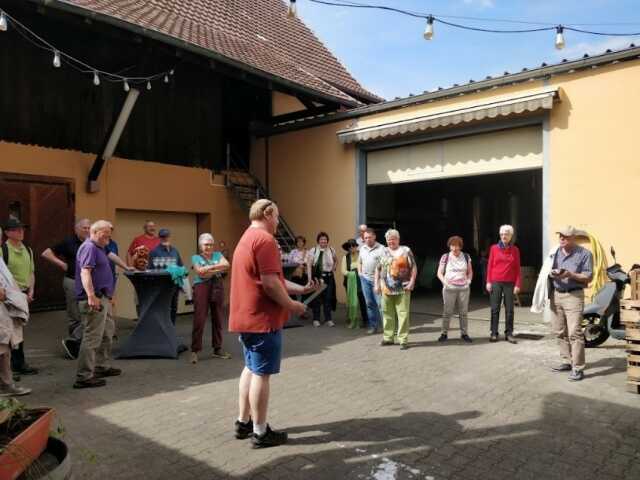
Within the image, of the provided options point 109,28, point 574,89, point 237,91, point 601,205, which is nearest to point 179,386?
point 109,28

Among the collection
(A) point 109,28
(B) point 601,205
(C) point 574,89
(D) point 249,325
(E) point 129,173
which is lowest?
(D) point 249,325

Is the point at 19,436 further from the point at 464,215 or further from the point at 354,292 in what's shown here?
the point at 464,215

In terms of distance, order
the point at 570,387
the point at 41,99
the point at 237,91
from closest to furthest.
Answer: the point at 570,387 < the point at 41,99 < the point at 237,91

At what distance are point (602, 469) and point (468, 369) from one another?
8.25 ft

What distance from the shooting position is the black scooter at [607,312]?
6383 mm

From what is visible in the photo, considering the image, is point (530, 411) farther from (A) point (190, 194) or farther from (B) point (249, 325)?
(A) point (190, 194)

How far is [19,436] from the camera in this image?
7.70ft

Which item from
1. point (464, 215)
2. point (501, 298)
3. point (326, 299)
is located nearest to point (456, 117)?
point (501, 298)

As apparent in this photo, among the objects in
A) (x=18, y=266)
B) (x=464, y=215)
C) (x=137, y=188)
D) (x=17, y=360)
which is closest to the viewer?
(x=17, y=360)

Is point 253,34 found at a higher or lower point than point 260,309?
higher

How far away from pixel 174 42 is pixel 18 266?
4435 mm

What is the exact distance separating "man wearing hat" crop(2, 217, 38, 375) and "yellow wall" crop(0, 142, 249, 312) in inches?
106

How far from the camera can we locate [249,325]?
3.52m

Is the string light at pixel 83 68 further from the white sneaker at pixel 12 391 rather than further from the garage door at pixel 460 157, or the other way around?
the white sneaker at pixel 12 391
